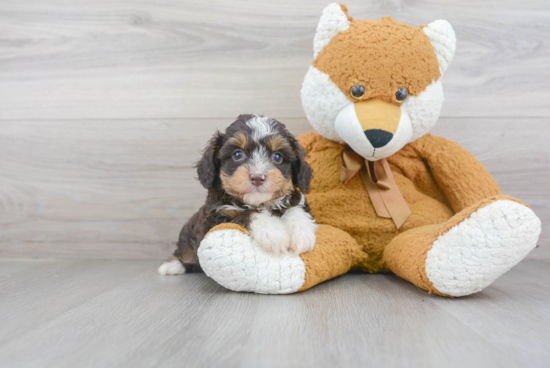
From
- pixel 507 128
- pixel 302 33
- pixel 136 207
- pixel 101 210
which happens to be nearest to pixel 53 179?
pixel 101 210

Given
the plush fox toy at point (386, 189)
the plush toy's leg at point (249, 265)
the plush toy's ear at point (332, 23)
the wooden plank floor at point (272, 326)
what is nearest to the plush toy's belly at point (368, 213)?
the plush fox toy at point (386, 189)

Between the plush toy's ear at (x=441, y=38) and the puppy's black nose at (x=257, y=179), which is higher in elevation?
the plush toy's ear at (x=441, y=38)

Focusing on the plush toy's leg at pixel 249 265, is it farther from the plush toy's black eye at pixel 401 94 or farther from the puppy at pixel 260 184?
the plush toy's black eye at pixel 401 94

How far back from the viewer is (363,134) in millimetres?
1634

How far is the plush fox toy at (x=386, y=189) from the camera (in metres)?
1.36

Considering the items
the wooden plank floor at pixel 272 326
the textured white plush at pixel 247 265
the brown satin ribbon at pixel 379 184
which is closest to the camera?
the wooden plank floor at pixel 272 326

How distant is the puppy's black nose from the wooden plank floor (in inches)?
16.1

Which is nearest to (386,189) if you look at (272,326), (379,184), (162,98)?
(379,184)

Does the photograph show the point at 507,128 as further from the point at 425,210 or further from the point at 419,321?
the point at 419,321

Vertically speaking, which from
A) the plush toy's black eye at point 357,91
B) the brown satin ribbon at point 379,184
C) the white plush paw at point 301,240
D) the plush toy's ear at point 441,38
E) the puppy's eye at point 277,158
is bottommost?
the white plush paw at point 301,240

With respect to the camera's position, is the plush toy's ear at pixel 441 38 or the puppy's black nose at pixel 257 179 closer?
the puppy's black nose at pixel 257 179

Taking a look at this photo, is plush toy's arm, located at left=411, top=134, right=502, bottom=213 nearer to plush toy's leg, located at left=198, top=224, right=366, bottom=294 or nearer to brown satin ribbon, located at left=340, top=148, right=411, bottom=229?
brown satin ribbon, located at left=340, top=148, right=411, bottom=229

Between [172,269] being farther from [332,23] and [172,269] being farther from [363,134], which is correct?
[332,23]

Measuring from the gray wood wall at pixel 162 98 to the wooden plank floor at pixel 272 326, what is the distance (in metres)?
0.67
